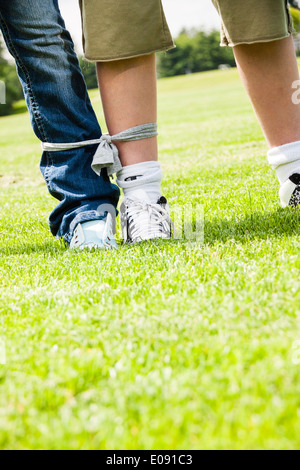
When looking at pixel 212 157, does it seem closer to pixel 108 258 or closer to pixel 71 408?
pixel 108 258

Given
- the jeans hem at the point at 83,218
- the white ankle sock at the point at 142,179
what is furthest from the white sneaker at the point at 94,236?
the white ankle sock at the point at 142,179

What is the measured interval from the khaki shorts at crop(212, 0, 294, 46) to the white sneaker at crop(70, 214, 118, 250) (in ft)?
2.99

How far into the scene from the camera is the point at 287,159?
223 cm

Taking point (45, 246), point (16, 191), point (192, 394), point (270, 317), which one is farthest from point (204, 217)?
point (16, 191)

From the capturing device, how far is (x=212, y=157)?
16.7ft

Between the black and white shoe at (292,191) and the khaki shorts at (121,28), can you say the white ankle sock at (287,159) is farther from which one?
the khaki shorts at (121,28)

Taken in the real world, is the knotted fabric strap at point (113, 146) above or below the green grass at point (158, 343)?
above

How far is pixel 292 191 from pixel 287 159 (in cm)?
14

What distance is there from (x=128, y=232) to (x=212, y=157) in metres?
3.12

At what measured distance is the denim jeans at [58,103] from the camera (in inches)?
84.2

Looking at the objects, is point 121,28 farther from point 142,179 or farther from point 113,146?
point 142,179

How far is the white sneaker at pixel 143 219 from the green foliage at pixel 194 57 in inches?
2642

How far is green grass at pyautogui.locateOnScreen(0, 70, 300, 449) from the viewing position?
2.72ft

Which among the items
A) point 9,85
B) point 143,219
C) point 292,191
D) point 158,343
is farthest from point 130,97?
point 9,85
